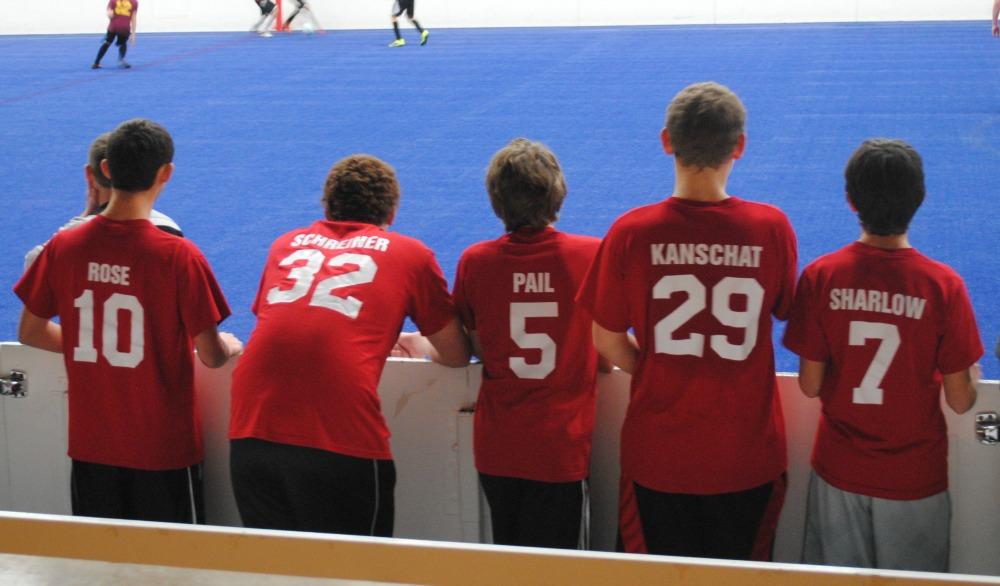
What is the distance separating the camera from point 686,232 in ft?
10.3

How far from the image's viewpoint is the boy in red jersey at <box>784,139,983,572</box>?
311cm

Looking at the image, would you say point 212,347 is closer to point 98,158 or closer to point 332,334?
point 332,334

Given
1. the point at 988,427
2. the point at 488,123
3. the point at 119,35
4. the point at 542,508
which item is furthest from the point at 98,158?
the point at 119,35

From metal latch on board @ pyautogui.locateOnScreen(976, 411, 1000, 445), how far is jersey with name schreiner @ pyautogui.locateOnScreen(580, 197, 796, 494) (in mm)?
649

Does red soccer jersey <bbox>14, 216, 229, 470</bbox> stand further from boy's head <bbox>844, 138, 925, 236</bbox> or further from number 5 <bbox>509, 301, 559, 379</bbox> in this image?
boy's head <bbox>844, 138, 925, 236</bbox>

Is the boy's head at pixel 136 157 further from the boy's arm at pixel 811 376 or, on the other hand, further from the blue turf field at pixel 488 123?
the blue turf field at pixel 488 123

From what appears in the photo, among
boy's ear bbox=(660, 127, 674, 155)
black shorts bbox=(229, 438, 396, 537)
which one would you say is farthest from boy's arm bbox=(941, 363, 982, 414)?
black shorts bbox=(229, 438, 396, 537)

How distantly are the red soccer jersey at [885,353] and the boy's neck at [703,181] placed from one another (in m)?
0.35

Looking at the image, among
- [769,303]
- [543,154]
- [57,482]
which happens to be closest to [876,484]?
[769,303]

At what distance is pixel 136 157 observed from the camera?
3531 millimetres

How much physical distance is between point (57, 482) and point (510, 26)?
26761 mm

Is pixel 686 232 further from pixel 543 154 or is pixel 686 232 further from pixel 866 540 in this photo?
pixel 866 540

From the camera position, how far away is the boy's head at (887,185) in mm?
3127

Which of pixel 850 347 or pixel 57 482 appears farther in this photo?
pixel 57 482
